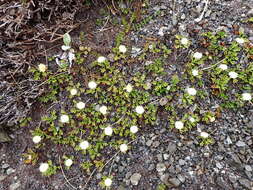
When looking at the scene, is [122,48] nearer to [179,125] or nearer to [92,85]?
[92,85]

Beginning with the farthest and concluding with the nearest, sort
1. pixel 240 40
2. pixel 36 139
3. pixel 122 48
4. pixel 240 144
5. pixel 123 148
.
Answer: pixel 122 48
pixel 240 40
pixel 36 139
pixel 123 148
pixel 240 144

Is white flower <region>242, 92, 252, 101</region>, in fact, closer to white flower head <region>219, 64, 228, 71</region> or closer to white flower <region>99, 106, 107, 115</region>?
white flower head <region>219, 64, 228, 71</region>

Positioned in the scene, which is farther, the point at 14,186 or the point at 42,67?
the point at 42,67

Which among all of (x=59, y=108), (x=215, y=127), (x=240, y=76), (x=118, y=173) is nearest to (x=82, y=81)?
(x=59, y=108)

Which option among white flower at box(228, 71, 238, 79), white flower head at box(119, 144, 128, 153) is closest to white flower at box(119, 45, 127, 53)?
white flower head at box(119, 144, 128, 153)

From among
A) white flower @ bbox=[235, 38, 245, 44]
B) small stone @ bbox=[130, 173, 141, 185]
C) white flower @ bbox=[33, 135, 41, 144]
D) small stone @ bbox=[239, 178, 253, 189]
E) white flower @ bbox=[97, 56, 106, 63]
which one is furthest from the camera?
white flower @ bbox=[97, 56, 106, 63]

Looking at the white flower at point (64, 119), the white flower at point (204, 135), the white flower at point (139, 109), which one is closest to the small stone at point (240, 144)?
the white flower at point (204, 135)

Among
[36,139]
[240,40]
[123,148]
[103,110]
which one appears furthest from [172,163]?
[240,40]

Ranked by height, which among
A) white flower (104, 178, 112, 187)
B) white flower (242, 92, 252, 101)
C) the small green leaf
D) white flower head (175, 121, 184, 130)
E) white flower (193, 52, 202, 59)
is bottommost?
white flower (104, 178, 112, 187)

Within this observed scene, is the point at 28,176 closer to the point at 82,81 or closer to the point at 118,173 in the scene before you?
the point at 118,173
